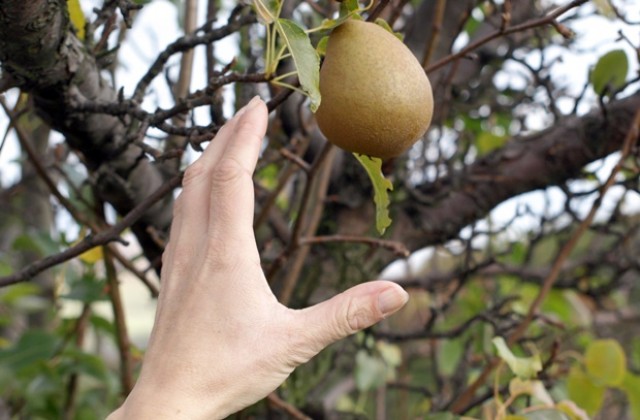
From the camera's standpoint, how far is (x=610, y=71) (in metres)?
1.14

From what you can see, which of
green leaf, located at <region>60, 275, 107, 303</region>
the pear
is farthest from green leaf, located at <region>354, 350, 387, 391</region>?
the pear

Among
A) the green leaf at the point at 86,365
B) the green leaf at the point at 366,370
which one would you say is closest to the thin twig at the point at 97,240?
the green leaf at the point at 86,365

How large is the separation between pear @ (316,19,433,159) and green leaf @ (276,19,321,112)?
0.03 meters

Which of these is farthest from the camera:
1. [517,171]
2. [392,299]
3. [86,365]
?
[86,365]

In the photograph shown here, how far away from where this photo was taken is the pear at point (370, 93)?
0.61 m

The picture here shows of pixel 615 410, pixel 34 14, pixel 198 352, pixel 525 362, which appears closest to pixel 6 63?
pixel 34 14

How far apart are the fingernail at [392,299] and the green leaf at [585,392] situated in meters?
0.76

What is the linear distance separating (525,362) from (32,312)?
4.84 ft

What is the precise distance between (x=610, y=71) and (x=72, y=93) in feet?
2.52

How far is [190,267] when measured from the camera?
24.6 inches

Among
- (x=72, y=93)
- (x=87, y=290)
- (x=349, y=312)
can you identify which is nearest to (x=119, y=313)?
(x=87, y=290)

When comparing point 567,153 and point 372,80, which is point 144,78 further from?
point 567,153

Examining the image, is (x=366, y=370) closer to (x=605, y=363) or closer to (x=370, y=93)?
(x=605, y=363)

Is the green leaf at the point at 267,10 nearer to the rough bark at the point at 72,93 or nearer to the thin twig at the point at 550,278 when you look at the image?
the rough bark at the point at 72,93
